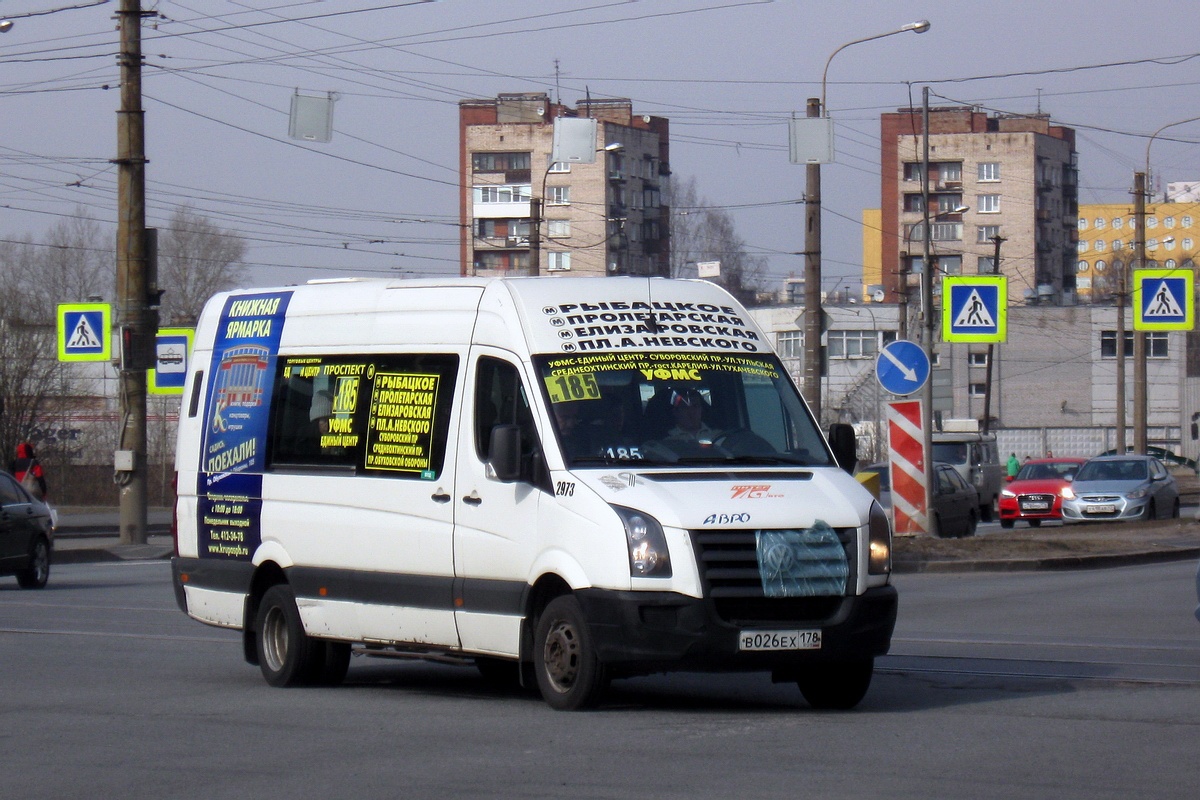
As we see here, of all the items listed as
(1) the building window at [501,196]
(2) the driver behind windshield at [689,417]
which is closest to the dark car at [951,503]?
(2) the driver behind windshield at [689,417]

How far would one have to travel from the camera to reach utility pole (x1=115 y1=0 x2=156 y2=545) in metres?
25.0

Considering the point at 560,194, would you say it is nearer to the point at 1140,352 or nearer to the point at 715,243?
the point at 715,243

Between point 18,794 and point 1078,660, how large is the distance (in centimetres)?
747

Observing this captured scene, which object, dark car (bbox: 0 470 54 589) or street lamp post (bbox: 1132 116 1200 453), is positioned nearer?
dark car (bbox: 0 470 54 589)

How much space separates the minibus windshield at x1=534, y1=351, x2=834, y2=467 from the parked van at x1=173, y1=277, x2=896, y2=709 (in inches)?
0.6

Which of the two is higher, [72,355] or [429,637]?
[72,355]

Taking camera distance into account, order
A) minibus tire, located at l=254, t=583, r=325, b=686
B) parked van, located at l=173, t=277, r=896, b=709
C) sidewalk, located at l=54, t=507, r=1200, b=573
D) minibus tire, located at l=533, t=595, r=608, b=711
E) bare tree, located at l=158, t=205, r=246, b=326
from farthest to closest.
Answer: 1. bare tree, located at l=158, t=205, r=246, b=326
2. sidewalk, located at l=54, t=507, r=1200, b=573
3. minibus tire, located at l=254, t=583, r=325, b=686
4. minibus tire, located at l=533, t=595, r=608, b=711
5. parked van, located at l=173, t=277, r=896, b=709

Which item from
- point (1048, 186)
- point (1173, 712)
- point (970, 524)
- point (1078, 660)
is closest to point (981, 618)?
point (1078, 660)

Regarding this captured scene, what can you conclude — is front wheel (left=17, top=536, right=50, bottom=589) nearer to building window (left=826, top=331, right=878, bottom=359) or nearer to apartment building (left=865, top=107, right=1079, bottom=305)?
building window (left=826, top=331, right=878, bottom=359)

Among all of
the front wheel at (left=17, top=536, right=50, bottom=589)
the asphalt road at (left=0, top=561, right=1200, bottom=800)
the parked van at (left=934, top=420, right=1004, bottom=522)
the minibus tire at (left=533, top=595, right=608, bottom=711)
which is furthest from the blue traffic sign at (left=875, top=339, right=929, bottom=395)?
the parked van at (left=934, top=420, right=1004, bottom=522)

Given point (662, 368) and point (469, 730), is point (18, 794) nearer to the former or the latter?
point (469, 730)

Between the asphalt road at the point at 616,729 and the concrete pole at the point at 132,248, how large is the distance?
11866 millimetres

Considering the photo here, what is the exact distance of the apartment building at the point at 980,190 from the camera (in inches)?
4225

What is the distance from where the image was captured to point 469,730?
334 inches
